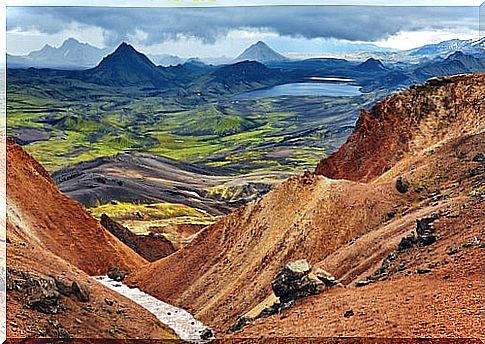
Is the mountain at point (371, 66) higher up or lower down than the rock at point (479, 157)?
higher up

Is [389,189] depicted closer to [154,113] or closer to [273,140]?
[273,140]

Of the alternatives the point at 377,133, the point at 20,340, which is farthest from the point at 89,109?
the point at 20,340

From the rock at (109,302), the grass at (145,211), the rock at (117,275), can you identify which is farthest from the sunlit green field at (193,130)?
the rock at (109,302)

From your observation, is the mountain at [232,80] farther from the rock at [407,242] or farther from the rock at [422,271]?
the rock at [422,271]

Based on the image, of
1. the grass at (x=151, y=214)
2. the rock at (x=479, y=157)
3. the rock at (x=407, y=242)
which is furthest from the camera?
the grass at (x=151, y=214)

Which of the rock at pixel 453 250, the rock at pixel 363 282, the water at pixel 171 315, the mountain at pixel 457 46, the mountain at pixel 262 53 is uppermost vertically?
the mountain at pixel 457 46

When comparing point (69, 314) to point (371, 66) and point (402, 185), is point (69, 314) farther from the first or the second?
point (371, 66)

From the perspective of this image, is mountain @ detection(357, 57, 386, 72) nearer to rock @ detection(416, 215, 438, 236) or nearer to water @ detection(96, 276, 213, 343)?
water @ detection(96, 276, 213, 343)

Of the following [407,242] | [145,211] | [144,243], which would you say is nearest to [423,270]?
[407,242]
